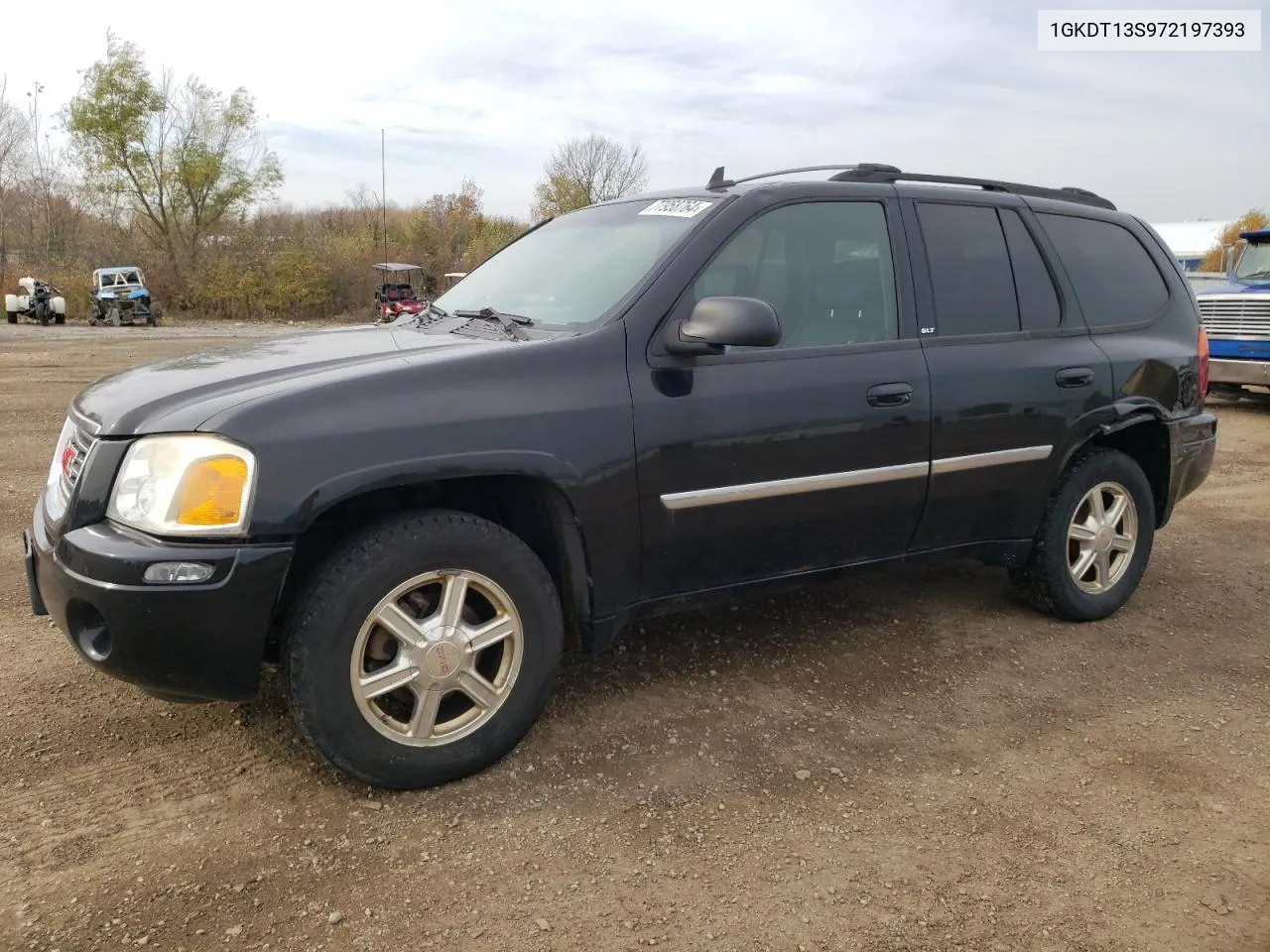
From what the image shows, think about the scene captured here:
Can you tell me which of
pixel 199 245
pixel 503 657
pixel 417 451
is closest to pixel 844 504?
pixel 503 657

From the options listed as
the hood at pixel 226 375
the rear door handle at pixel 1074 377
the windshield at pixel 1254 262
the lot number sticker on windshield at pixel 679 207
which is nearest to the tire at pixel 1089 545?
the rear door handle at pixel 1074 377

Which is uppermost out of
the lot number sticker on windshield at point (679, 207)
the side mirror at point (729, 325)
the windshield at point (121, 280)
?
the windshield at point (121, 280)

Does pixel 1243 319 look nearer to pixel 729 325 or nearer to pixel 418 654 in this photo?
pixel 729 325

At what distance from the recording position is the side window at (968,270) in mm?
3682

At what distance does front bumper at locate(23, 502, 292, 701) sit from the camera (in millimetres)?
2354

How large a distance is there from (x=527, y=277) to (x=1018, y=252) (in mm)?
2071

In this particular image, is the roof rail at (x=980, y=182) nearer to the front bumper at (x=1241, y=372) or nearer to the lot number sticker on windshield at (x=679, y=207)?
the lot number sticker on windshield at (x=679, y=207)

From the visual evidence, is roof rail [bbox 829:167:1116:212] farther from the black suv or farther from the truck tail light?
Result: the truck tail light

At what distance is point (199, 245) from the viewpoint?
4147cm

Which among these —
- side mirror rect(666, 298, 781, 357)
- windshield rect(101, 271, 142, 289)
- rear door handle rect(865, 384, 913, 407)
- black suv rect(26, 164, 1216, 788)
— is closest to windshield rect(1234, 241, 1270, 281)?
black suv rect(26, 164, 1216, 788)

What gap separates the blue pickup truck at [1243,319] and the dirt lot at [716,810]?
29.0 ft

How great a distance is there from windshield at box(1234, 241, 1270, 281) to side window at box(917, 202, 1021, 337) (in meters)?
10.7

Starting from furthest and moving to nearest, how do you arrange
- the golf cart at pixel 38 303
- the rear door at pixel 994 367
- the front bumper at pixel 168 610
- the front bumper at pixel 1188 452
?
the golf cart at pixel 38 303 → the front bumper at pixel 1188 452 → the rear door at pixel 994 367 → the front bumper at pixel 168 610

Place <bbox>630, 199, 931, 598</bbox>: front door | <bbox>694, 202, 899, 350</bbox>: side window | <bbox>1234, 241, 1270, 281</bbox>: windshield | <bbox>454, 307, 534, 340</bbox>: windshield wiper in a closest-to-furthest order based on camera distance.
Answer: <bbox>630, 199, 931, 598</bbox>: front door, <bbox>454, 307, 534, 340</bbox>: windshield wiper, <bbox>694, 202, 899, 350</bbox>: side window, <bbox>1234, 241, 1270, 281</bbox>: windshield
